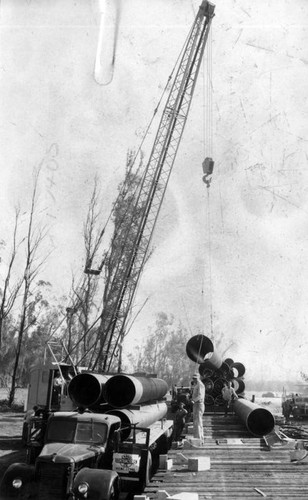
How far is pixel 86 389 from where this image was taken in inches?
516

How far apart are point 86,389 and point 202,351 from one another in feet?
26.1


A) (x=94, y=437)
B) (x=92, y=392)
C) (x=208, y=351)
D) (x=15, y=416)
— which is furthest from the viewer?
(x=15, y=416)

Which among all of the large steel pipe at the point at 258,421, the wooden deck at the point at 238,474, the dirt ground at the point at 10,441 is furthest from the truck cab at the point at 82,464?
the large steel pipe at the point at 258,421

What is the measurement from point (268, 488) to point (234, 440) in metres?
5.10

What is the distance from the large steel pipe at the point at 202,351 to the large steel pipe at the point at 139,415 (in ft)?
12.1

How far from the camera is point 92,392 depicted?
1303 cm

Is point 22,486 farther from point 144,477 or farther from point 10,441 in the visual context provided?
point 10,441

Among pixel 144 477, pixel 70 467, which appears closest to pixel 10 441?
pixel 144 477

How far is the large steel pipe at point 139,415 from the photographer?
11539 millimetres

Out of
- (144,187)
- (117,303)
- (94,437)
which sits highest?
(144,187)

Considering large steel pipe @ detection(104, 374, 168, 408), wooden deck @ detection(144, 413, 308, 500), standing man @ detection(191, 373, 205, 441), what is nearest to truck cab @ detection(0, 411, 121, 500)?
wooden deck @ detection(144, 413, 308, 500)

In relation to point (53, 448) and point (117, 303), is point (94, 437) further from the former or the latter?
point (117, 303)

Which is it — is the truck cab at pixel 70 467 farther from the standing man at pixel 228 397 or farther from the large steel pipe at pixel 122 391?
the standing man at pixel 228 397

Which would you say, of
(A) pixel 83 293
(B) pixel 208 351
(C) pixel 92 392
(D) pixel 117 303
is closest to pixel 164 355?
(A) pixel 83 293
